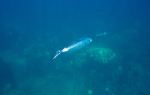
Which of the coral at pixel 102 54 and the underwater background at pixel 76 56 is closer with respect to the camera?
the underwater background at pixel 76 56

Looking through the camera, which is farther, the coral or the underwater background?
the coral

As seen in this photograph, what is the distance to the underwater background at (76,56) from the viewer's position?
10.6 meters

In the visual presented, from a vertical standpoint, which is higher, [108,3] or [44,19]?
[108,3]

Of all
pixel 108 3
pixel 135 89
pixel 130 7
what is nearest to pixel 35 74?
pixel 135 89

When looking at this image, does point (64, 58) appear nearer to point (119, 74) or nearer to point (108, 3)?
point (119, 74)

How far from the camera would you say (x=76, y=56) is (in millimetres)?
12484

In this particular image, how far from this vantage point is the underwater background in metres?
10.6

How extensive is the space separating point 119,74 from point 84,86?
5.76ft

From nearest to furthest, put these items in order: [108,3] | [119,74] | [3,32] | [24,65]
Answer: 1. [119,74]
2. [24,65]
3. [3,32]
4. [108,3]

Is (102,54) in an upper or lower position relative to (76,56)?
lower

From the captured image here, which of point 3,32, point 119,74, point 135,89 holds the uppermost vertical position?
point 3,32

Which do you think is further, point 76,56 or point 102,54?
point 76,56

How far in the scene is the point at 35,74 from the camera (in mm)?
11766

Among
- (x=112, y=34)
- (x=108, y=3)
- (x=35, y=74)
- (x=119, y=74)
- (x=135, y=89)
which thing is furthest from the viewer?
(x=108, y=3)
